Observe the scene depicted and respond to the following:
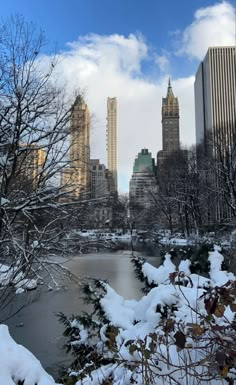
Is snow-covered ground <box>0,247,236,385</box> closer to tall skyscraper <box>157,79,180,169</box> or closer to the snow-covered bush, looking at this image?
the snow-covered bush

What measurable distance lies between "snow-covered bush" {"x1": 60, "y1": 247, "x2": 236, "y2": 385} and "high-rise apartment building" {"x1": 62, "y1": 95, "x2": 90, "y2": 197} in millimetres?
3595

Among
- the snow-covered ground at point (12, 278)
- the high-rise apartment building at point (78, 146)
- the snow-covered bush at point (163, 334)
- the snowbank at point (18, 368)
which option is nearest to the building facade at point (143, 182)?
the high-rise apartment building at point (78, 146)

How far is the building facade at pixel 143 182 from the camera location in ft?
198

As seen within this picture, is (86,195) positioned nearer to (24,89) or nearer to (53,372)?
(24,89)

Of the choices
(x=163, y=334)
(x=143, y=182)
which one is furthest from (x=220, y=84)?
(x=163, y=334)

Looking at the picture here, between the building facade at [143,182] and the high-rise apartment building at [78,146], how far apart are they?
42.8 meters

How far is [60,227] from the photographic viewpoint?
11.0m

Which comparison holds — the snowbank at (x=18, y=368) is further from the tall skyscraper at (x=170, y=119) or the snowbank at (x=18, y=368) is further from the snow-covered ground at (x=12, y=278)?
the tall skyscraper at (x=170, y=119)

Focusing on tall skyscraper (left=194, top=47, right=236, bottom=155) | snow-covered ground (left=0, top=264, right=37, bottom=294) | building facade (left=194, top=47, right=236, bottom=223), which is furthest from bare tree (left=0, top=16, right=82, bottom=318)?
tall skyscraper (left=194, top=47, right=236, bottom=155)

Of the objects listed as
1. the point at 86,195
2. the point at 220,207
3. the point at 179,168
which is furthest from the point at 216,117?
the point at 86,195

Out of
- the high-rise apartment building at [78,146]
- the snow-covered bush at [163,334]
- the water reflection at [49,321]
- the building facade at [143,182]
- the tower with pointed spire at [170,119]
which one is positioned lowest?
the water reflection at [49,321]

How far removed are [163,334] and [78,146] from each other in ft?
33.2

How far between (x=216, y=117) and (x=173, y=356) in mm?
49504

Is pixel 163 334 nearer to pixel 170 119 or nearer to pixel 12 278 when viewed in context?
pixel 12 278
